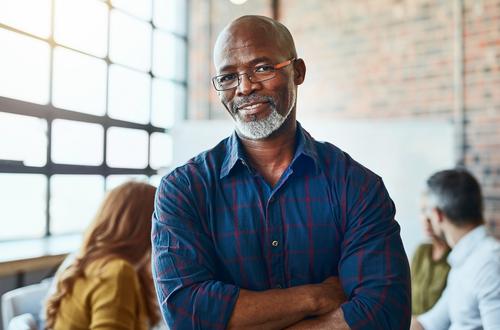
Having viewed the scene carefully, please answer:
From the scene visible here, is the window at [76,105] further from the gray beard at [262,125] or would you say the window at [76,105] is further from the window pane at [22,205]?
the gray beard at [262,125]

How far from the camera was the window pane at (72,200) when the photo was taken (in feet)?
12.8

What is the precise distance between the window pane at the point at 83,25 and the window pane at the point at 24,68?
0.77ft

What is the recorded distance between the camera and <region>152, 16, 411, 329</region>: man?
3.75ft

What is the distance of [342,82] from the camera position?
14.6 feet

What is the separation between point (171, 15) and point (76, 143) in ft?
6.60

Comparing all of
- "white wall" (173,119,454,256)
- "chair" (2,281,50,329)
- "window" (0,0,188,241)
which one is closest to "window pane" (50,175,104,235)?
"window" (0,0,188,241)

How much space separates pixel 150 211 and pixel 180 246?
83 centimetres

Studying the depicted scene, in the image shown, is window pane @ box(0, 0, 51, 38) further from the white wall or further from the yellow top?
the yellow top

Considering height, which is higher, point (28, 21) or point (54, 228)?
point (28, 21)

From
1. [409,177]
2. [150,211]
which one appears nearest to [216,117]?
[409,177]

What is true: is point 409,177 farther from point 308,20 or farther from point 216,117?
point 216,117

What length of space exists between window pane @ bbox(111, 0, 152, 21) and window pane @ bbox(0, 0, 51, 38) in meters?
0.79

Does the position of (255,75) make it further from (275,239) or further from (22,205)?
(22,205)

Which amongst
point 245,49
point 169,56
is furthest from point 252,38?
point 169,56
